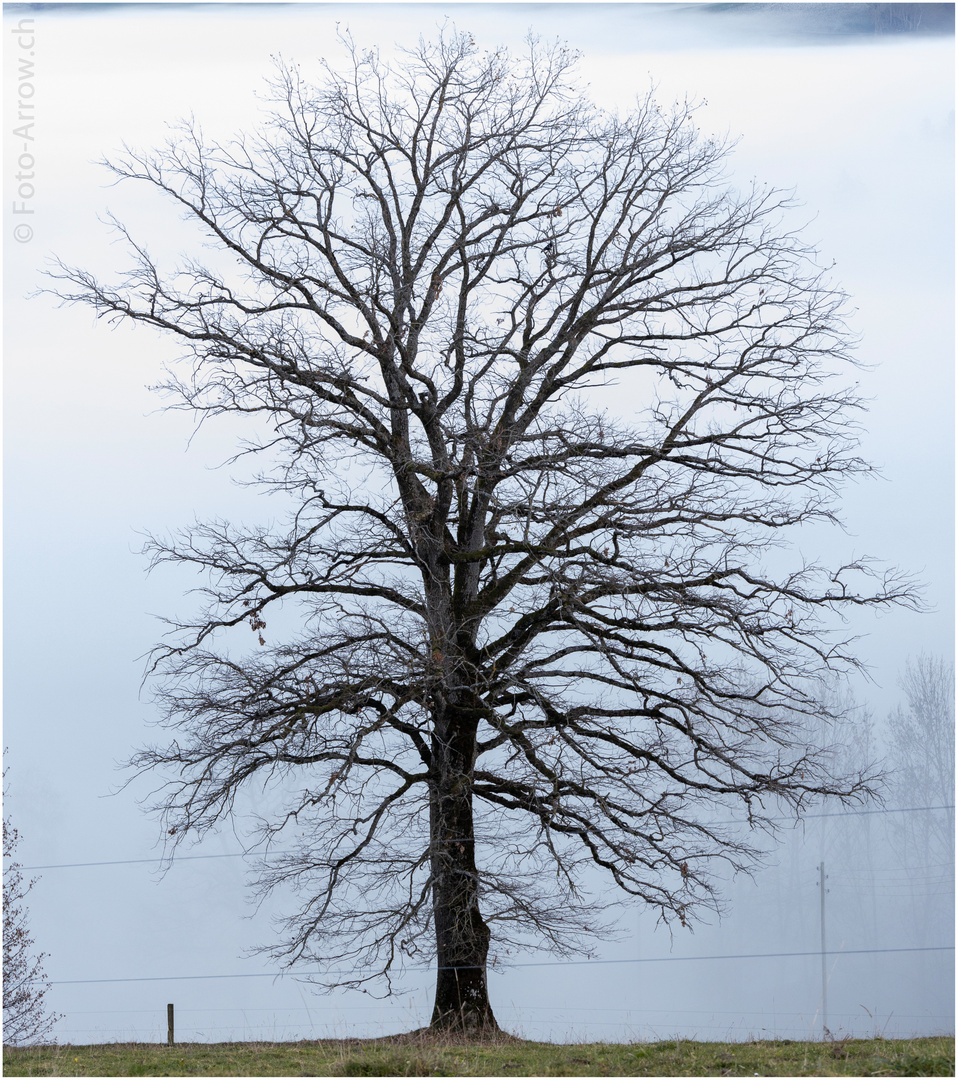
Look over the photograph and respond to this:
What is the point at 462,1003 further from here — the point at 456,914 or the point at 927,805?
the point at 927,805

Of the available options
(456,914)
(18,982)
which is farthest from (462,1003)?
(18,982)

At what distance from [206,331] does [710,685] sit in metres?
7.54

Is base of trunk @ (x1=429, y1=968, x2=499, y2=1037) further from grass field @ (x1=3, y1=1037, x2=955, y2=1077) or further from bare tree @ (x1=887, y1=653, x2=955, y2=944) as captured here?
bare tree @ (x1=887, y1=653, x2=955, y2=944)

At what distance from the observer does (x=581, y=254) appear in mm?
14320

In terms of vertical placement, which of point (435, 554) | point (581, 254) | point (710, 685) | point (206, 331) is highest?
point (581, 254)

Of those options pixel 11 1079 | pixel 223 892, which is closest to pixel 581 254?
pixel 11 1079

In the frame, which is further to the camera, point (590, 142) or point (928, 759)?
point (928, 759)

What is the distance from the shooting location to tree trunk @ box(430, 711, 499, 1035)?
Answer: 1181cm

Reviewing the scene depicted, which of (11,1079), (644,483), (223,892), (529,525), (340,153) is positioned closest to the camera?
(11,1079)

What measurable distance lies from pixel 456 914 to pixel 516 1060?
231 cm

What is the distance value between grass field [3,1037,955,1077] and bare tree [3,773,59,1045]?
5.22 meters

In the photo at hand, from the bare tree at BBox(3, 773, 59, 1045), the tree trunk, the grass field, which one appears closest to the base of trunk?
the tree trunk

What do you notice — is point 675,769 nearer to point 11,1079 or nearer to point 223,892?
point 11,1079

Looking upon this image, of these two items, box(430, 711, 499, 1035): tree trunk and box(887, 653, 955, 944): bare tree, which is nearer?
box(430, 711, 499, 1035): tree trunk
